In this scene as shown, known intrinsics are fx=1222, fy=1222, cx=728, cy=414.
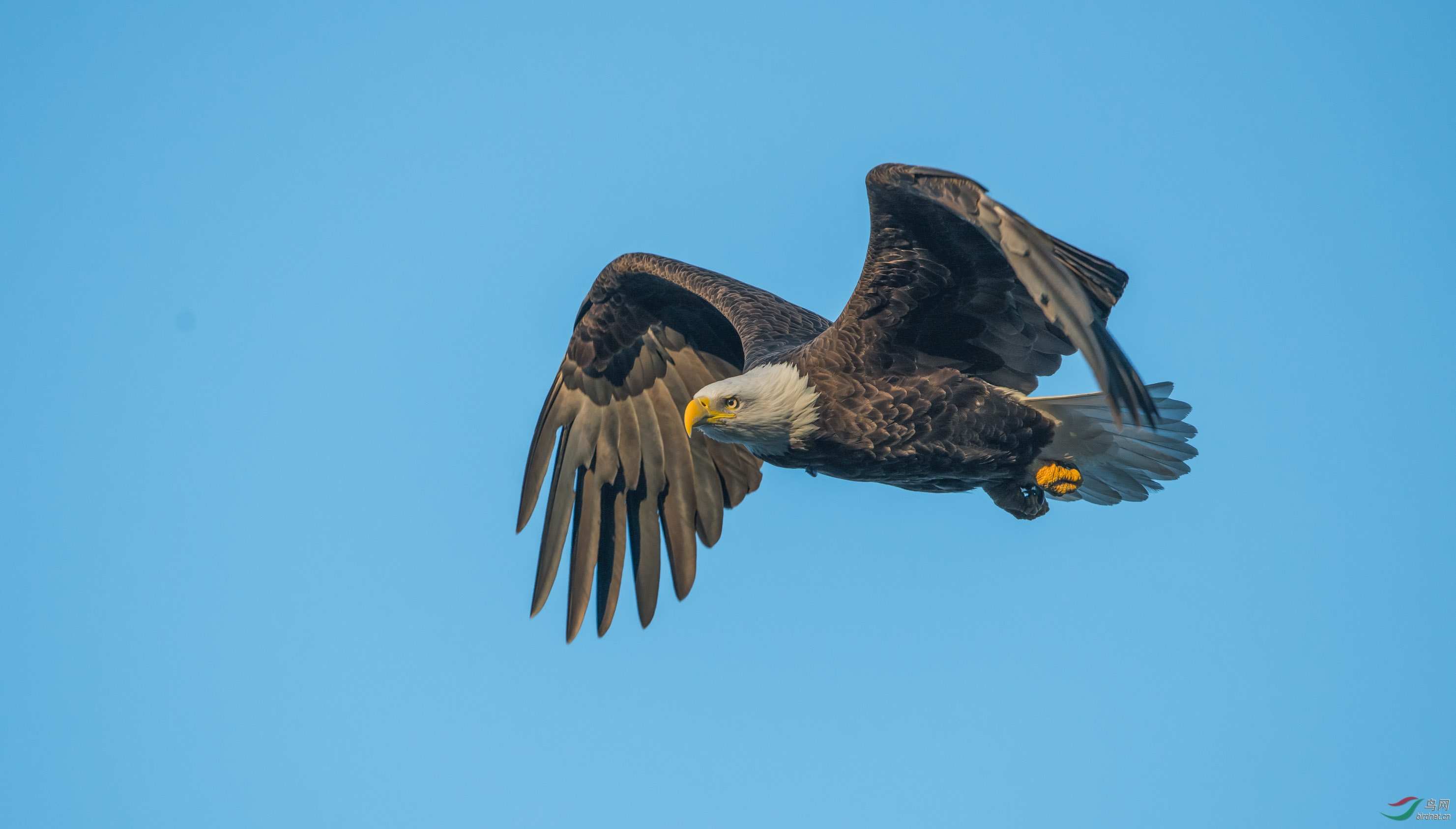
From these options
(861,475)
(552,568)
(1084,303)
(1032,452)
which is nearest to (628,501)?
(552,568)

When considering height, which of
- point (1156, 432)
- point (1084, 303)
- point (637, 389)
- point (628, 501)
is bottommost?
point (1084, 303)

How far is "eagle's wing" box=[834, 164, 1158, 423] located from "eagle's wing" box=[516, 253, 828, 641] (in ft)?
4.62

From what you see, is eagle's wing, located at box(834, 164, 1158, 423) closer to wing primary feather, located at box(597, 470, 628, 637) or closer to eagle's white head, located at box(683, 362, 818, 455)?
eagle's white head, located at box(683, 362, 818, 455)

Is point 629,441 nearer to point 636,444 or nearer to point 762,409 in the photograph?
point 636,444

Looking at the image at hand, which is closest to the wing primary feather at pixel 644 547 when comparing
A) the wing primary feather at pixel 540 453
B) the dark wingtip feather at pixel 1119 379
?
the wing primary feather at pixel 540 453

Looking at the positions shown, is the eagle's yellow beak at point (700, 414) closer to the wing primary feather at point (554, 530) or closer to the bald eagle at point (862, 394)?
the bald eagle at point (862, 394)

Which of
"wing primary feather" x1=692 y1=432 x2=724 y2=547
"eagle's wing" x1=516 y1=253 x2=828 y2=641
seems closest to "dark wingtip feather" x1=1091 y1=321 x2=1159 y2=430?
"eagle's wing" x1=516 y1=253 x2=828 y2=641

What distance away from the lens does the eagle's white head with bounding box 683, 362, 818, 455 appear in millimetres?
6172

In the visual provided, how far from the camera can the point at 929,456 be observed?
249 inches

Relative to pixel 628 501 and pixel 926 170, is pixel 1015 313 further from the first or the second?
pixel 628 501

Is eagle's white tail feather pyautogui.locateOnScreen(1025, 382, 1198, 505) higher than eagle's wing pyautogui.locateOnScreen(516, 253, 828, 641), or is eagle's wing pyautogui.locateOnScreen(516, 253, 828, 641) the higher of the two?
eagle's wing pyautogui.locateOnScreen(516, 253, 828, 641)

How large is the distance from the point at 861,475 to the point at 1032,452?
105 centimetres

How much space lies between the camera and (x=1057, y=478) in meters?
6.92

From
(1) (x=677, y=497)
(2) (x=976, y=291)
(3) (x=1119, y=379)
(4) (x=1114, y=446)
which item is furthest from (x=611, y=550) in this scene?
(3) (x=1119, y=379)
